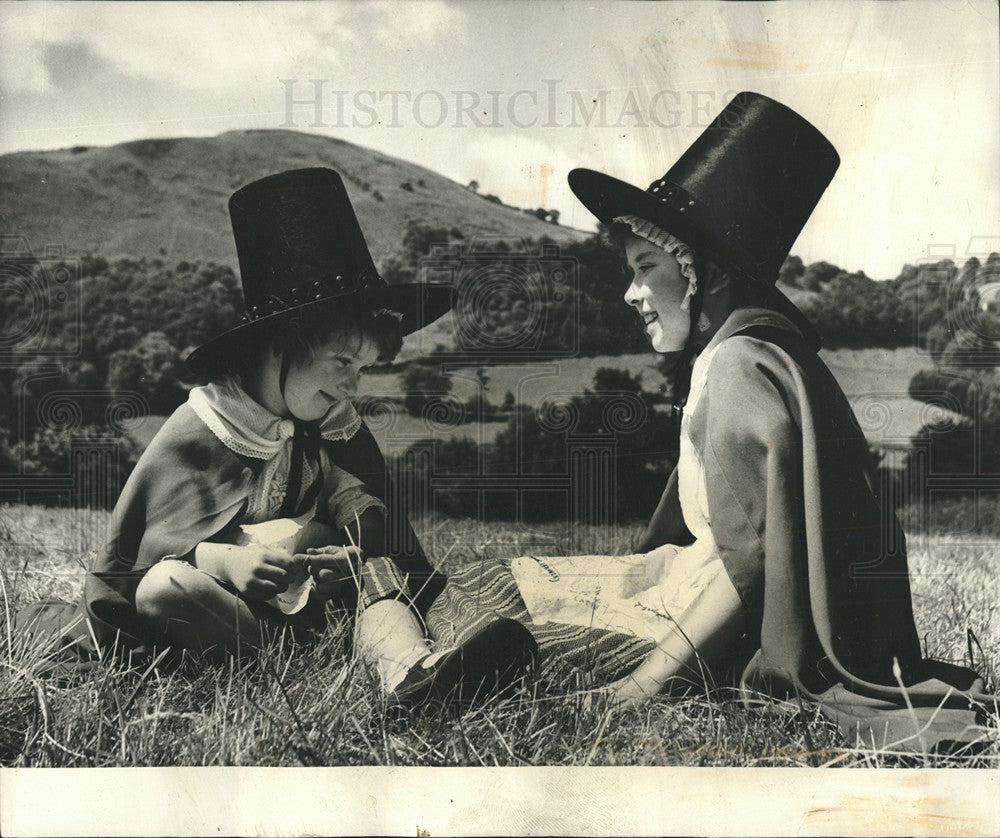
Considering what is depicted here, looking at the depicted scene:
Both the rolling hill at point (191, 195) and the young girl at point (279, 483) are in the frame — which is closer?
the young girl at point (279, 483)

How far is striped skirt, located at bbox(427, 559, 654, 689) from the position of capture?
3.56 meters

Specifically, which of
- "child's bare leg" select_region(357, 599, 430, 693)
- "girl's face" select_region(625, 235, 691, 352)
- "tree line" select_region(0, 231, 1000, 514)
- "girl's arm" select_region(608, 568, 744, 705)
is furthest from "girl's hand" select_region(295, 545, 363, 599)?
"girl's face" select_region(625, 235, 691, 352)

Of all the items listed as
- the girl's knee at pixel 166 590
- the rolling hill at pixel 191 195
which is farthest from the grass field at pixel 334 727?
the rolling hill at pixel 191 195

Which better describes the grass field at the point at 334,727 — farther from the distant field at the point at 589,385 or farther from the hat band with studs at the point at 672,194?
the hat band with studs at the point at 672,194

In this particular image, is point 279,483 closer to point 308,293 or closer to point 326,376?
Answer: point 326,376

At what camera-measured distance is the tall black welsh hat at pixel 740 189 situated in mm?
3600

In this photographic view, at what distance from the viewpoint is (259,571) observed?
3.60 meters

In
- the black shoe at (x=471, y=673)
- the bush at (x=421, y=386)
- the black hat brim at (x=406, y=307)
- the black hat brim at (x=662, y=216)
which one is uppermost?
the black hat brim at (x=662, y=216)

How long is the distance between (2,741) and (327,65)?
266 cm

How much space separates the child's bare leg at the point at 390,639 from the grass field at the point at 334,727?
0.06 m

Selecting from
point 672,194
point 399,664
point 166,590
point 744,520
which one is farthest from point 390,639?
point 672,194

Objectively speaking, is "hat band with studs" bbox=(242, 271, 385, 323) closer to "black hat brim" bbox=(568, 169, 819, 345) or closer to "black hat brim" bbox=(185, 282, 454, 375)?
"black hat brim" bbox=(185, 282, 454, 375)

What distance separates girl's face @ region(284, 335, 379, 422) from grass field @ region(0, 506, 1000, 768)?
80 cm

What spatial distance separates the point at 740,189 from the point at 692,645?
5.23 ft
